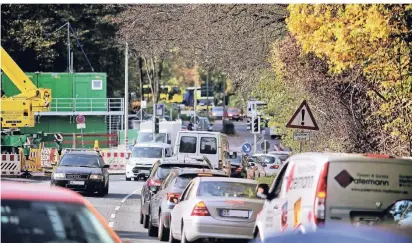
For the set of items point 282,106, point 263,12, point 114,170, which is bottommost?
point 114,170

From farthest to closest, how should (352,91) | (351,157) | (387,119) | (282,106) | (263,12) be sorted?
(282,106) < (263,12) < (352,91) < (387,119) < (351,157)

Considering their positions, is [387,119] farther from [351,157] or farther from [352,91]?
[351,157]

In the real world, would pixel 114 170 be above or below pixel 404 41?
below

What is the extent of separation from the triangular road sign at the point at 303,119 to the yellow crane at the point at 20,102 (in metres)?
18.3

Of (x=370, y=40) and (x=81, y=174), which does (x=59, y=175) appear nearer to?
(x=81, y=174)

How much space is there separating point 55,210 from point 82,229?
277 mm

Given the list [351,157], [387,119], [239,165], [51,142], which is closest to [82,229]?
[351,157]

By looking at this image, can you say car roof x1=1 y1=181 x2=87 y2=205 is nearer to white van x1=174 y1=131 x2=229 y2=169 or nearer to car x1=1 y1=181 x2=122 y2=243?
car x1=1 y1=181 x2=122 y2=243

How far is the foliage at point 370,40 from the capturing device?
1995 centimetres

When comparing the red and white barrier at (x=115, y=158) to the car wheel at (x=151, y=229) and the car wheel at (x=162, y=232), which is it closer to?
the car wheel at (x=151, y=229)

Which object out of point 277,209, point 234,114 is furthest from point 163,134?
point 234,114

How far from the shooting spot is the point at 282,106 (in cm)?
4294

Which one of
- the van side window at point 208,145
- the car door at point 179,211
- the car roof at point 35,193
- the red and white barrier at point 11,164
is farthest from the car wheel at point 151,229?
the red and white barrier at point 11,164

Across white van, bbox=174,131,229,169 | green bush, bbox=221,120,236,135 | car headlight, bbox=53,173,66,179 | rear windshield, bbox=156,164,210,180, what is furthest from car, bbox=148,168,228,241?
Answer: green bush, bbox=221,120,236,135
